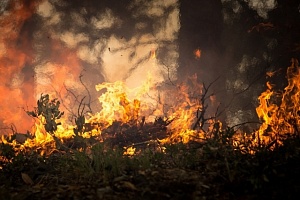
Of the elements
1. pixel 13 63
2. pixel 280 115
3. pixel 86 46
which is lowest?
pixel 280 115

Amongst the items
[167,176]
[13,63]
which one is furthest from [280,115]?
[13,63]

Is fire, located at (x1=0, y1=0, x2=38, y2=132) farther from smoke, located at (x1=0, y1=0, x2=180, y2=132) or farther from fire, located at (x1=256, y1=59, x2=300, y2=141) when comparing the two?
fire, located at (x1=256, y1=59, x2=300, y2=141)

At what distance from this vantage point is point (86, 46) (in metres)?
16.6

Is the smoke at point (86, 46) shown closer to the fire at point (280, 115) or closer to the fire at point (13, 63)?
the fire at point (13, 63)

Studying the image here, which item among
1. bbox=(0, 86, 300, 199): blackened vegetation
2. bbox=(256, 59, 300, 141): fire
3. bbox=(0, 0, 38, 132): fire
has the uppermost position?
bbox=(0, 0, 38, 132): fire

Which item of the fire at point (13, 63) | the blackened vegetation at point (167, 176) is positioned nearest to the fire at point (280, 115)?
the blackened vegetation at point (167, 176)

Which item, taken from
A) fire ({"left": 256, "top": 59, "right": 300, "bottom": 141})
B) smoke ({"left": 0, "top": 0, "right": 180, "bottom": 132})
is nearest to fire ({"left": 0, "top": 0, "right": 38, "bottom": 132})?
smoke ({"left": 0, "top": 0, "right": 180, "bottom": 132})

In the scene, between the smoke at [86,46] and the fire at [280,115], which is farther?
the smoke at [86,46]

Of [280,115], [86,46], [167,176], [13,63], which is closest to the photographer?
[167,176]

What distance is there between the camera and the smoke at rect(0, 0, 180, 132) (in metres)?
15.1

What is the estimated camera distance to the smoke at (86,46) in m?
15.1

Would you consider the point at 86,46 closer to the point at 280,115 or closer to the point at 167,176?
the point at 280,115

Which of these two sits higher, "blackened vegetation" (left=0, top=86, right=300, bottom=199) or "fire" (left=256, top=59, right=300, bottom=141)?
"fire" (left=256, top=59, right=300, bottom=141)

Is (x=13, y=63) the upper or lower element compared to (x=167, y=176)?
upper
